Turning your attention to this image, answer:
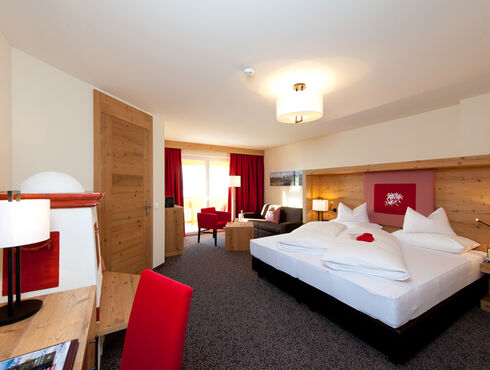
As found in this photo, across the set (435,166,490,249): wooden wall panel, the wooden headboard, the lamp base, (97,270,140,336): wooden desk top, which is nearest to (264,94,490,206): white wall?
the wooden headboard

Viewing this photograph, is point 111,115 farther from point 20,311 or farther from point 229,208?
point 229,208

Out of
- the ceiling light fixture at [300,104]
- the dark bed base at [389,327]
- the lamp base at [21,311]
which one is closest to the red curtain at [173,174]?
the dark bed base at [389,327]

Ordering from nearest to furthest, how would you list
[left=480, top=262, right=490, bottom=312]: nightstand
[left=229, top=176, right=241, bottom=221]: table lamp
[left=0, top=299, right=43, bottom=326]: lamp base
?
[left=0, top=299, right=43, bottom=326]: lamp base < [left=480, top=262, right=490, bottom=312]: nightstand < [left=229, top=176, right=241, bottom=221]: table lamp

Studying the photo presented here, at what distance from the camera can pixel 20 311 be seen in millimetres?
1007

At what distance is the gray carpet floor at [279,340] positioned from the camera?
1637 mm

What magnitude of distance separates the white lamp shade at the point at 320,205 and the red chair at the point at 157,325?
3.85 metres

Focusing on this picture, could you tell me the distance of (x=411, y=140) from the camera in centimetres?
329

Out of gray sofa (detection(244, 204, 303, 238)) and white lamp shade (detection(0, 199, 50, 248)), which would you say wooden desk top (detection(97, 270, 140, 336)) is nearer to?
white lamp shade (detection(0, 199, 50, 248))

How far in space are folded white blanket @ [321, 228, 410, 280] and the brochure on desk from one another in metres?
1.98

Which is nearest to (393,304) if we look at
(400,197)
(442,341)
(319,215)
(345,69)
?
(442,341)

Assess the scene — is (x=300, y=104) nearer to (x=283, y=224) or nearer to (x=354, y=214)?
(x=354, y=214)

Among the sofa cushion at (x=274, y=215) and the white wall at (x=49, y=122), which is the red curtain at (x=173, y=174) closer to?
the sofa cushion at (x=274, y=215)

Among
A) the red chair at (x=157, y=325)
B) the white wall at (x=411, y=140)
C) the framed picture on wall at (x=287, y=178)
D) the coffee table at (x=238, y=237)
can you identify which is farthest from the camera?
the framed picture on wall at (x=287, y=178)

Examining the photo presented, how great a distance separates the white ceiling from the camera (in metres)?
1.32
